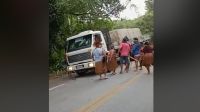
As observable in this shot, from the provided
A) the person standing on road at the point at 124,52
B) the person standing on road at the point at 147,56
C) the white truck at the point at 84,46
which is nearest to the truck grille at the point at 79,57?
the white truck at the point at 84,46

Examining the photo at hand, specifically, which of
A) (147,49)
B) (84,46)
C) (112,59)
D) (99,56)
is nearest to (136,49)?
(147,49)

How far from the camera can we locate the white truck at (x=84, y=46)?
360 cm

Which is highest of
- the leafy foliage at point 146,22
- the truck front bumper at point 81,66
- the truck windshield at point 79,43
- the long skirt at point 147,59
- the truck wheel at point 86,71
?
the leafy foliage at point 146,22

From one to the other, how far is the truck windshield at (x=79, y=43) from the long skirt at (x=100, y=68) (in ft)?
0.62

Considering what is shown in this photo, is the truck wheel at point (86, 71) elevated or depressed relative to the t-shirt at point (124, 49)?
depressed

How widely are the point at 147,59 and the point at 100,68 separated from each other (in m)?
0.43

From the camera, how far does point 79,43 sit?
3664 mm

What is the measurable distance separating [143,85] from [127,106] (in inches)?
8.9

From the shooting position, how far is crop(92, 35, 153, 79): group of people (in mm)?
3576

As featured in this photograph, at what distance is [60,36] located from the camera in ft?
12.0

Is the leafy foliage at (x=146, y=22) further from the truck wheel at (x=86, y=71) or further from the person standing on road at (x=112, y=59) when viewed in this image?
the truck wheel at (x=86, y=71)

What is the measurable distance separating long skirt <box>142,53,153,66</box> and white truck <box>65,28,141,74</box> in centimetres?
21
